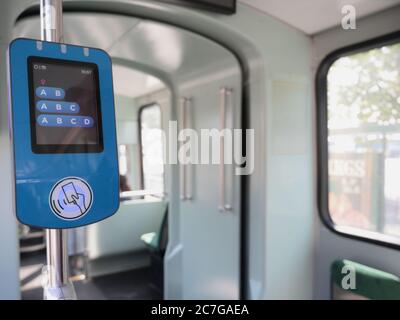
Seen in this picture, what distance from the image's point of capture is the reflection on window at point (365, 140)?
1.86 metres

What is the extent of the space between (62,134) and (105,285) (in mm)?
3108

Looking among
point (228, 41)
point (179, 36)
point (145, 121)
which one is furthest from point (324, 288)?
point (145, 121)

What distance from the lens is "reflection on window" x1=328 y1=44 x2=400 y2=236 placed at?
186 cm

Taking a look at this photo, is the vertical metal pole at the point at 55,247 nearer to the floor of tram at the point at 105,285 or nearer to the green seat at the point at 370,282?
the green seat at the point at 370,282

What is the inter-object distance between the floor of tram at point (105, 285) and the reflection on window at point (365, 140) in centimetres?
212

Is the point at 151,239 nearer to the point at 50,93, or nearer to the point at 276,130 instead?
the point at 276,130

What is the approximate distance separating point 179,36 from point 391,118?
133cm

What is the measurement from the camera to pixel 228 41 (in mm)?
2115

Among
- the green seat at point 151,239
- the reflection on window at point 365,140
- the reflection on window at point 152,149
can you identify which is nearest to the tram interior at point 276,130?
the reflection on window at point 365,140

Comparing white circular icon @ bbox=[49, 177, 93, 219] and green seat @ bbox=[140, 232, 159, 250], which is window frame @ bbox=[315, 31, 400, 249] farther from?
green seat @ bbox=[140, 232, 159, 250]

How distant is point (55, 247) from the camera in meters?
0.88

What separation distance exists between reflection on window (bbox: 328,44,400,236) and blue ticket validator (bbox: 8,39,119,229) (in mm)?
1603

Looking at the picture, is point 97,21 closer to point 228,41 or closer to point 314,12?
point 228,41

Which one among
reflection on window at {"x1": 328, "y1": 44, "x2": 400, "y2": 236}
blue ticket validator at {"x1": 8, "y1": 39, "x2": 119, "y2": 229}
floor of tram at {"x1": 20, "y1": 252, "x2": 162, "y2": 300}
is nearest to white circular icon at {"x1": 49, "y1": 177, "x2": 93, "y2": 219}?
blue ticket validator at {"x1": 8, "y1": 39, "x2": 119, "y2": 229}
